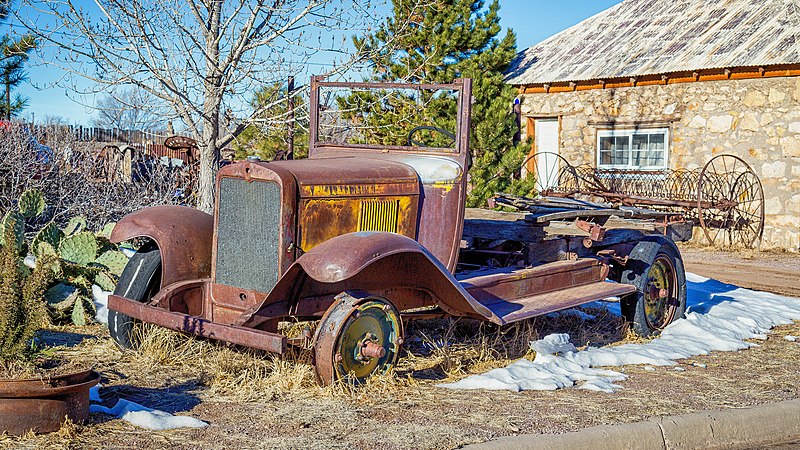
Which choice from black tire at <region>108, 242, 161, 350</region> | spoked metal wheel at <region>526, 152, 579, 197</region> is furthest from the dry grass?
spoked metal wheel at <region>526, 152, 579, 197</region>

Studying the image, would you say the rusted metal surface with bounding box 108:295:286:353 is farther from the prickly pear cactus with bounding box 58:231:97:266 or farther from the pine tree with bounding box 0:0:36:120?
the pine tree with bounding box 0:0:36:120

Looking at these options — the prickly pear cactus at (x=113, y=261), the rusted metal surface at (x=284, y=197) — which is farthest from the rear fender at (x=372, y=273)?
the prickly pear cactus at (x=113, y=261)

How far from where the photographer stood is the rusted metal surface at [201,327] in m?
4.43

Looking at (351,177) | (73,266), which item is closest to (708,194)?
(351,177)

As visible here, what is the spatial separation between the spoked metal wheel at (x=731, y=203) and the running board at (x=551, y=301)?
7.08 m

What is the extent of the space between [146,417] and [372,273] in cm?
152

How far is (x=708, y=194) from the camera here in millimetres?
13711

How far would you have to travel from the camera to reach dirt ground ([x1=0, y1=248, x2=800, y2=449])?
3.93m

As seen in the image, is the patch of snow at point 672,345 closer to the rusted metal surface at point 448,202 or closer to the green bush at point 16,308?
the rusted metal surface at point 448,202

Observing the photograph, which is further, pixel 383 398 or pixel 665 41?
pixel 665 41

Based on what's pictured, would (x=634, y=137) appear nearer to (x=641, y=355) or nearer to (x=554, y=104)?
(x=554, y=104)

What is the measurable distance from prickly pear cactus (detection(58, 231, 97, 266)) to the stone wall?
10211mm

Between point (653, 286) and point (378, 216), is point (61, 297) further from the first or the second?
point (653, 286)

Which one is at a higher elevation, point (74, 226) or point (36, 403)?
point (74, 226)
